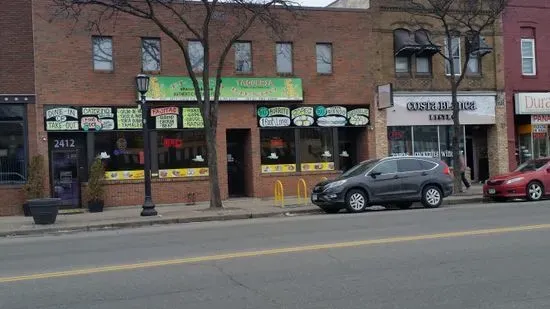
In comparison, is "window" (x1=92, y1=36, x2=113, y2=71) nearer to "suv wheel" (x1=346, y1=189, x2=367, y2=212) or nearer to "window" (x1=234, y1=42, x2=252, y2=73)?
"window" (x1=234, y1=42, x2=252, y2=73)

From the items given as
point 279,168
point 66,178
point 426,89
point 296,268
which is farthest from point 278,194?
point 296,268

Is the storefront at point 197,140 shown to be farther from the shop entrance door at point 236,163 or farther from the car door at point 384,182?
the car door at point 384,182

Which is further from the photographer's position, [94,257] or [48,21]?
[48,21]

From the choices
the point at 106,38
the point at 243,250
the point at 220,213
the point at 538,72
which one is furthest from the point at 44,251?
the point at 538,72

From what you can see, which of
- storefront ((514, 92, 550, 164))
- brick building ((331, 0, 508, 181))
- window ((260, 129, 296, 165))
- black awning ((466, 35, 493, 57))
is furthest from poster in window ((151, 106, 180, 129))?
storefront ((514, 92, 550, 164))

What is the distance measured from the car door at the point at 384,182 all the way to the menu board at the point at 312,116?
5975 mm

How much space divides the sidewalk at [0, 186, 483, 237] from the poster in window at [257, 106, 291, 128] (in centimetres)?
313

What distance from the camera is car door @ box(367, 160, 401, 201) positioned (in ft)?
59.6

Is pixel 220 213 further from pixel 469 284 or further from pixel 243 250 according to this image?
pixel 469 284

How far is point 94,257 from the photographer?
10.4 metres

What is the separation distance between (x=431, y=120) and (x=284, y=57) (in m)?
6.93

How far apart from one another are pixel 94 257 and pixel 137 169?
11.7 m

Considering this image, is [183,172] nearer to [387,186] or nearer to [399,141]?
[387,186]

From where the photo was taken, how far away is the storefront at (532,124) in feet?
88.1
